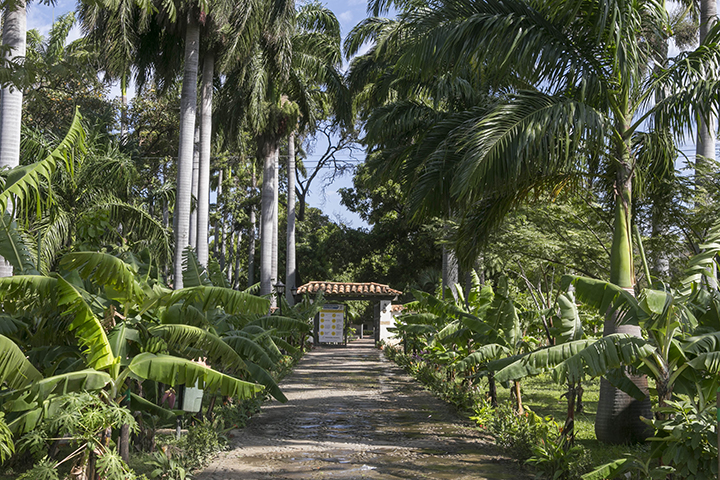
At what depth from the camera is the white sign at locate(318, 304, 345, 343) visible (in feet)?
108

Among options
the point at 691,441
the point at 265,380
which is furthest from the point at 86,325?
the point at 691,441

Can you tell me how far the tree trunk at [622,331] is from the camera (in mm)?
8602

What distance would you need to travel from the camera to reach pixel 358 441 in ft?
33.4

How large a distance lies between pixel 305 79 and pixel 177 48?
7871 mm

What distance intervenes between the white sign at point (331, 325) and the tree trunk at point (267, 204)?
6816mm

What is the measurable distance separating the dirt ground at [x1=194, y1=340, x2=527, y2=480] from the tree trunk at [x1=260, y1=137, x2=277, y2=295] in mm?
9805

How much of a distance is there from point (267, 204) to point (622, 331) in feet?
65.8

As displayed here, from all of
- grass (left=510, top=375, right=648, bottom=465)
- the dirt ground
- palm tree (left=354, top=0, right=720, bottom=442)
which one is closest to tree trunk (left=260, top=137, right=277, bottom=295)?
the dirt ground

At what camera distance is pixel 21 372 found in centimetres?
580

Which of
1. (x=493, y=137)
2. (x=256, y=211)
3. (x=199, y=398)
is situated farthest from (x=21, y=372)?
(x=256, y=211)

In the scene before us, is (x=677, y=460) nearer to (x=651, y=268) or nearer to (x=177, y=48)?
(x=651, y=268)

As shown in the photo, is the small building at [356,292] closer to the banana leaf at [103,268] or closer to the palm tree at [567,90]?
the palm tree at [567,90]

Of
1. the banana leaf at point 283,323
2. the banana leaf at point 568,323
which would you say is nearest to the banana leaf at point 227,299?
the banana leaf at point 568,323

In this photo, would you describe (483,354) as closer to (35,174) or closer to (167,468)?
(167,468)
